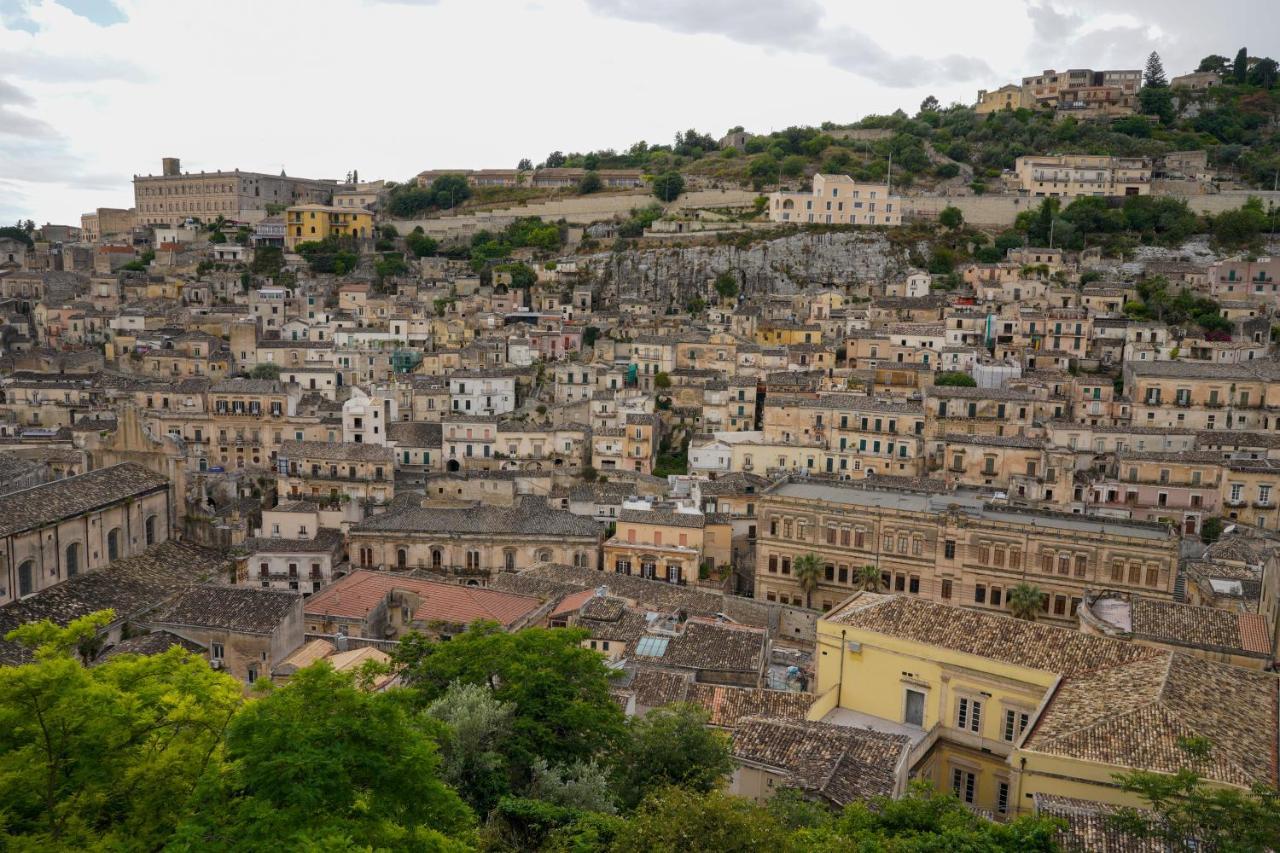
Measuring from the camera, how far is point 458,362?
75.8 m

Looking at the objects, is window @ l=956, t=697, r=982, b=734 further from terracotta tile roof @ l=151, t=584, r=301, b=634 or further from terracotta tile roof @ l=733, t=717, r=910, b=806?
terracotta tile roof @ l=151, t=584, r=301, b=634

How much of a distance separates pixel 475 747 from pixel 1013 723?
13.1m

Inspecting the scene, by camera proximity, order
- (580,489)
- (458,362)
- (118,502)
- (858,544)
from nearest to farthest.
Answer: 1. (118,502)
2. (858,544)
3. (580,489)
4. (458,362)

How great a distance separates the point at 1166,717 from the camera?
19969 mm

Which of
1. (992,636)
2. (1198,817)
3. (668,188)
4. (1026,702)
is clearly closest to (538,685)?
(1026,702)

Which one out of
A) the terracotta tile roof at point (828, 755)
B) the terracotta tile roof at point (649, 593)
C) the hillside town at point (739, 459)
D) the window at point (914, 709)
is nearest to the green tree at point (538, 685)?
the hillside town at point (739, 459)

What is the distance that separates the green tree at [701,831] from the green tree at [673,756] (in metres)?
4.21

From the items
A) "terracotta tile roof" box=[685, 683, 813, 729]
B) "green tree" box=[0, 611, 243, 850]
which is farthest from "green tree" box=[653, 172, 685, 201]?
"green tree" box=[0, 611, 243, 850]

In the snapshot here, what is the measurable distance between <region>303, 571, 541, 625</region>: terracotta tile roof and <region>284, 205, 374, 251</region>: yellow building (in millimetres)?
81299

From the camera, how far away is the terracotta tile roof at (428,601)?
120 ft

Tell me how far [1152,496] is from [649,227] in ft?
234

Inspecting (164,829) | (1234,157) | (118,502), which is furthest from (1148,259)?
(164,829)

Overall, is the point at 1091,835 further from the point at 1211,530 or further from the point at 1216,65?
the point at 1216,65

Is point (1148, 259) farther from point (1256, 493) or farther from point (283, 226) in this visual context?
point (283, 226)
